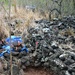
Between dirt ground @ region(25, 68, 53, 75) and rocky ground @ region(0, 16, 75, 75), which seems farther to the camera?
dirt ground @ region(25, 68, 53, 75)

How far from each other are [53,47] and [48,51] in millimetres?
167

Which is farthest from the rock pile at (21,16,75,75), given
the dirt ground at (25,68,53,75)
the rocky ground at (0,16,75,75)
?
the dirt ground at (25,68,53,75)

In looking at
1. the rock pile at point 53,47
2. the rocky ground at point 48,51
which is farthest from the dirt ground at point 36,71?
the rock pile at point 53,47

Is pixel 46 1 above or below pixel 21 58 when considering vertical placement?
above

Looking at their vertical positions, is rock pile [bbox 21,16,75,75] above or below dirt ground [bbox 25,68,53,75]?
above

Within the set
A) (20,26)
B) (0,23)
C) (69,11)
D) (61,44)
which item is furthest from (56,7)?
(61,44)

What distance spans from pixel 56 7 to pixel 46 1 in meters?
0.57

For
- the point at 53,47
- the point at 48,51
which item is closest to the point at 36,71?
the point at 48,51

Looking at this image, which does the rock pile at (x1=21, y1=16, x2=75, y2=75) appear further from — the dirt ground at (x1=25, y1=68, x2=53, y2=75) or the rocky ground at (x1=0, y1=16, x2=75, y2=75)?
the dirt ground at (x1=25, y1=68, x2=53, y2=75)

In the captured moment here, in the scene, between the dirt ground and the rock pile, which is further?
the dirt ground

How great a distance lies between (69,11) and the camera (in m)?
9.61

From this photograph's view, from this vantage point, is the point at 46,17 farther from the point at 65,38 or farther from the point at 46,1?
the point at 65,38

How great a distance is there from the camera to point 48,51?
5145mm

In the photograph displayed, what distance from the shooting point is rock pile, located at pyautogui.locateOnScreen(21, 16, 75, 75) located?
4.53 m
